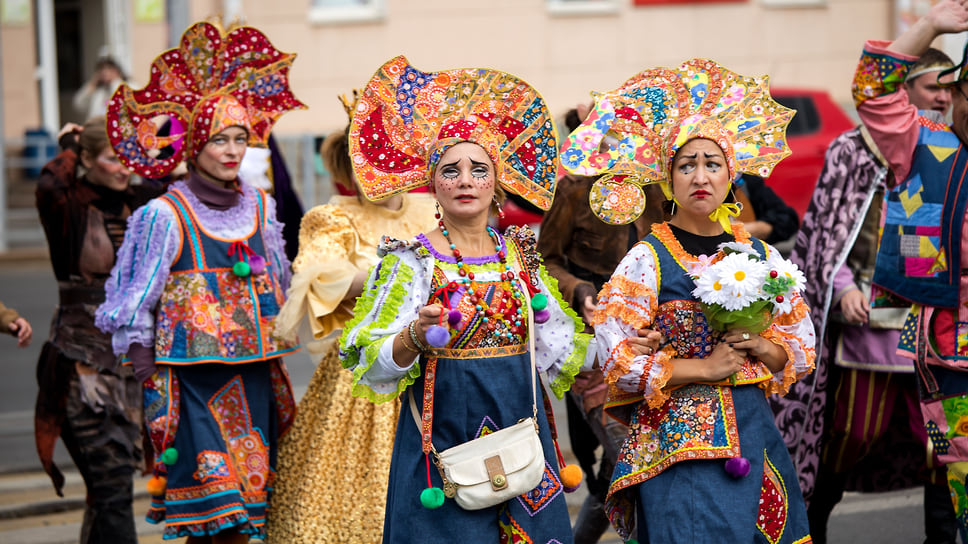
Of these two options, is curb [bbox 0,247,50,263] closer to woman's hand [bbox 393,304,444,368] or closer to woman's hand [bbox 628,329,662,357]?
woman's hand [bbox 393,304,444,368]

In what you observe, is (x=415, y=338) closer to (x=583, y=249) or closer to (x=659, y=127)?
(x=659, y=127)

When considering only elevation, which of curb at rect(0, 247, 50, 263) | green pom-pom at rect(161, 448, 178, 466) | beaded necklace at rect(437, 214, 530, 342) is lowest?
curb at rect(0, 247, 50, 263)

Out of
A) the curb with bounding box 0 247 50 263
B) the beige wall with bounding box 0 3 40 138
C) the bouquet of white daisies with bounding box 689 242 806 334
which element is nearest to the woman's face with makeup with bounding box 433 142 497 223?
the bouquet of white daisies with bounding box 689 242 806 334

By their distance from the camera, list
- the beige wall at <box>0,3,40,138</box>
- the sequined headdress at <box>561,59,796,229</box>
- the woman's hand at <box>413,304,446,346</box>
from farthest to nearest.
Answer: the beige wall at <box>0,3,40,138</box>, the sequined headdress at <box>561,59,796,229</box>, the woman's hand at <box>413,304,446,346</box>

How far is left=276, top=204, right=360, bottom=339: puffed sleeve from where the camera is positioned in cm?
533

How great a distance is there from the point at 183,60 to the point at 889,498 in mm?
4632

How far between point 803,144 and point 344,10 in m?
7.86

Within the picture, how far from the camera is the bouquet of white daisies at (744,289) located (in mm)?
3904

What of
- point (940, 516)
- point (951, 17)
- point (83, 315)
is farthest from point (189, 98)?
point (940, 516)

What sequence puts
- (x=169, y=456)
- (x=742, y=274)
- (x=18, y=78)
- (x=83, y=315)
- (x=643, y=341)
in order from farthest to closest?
(x=18, y=78) < (x=83, y=315) < (x=169, y=456) < (x=643, y=341) < (x=742, y=274)

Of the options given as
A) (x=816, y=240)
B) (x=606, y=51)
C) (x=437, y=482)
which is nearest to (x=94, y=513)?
(x=437, y=482)

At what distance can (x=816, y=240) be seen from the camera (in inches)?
226

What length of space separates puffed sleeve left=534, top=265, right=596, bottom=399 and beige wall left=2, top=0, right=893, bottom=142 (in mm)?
14017

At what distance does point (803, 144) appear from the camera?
1334 centimetres
